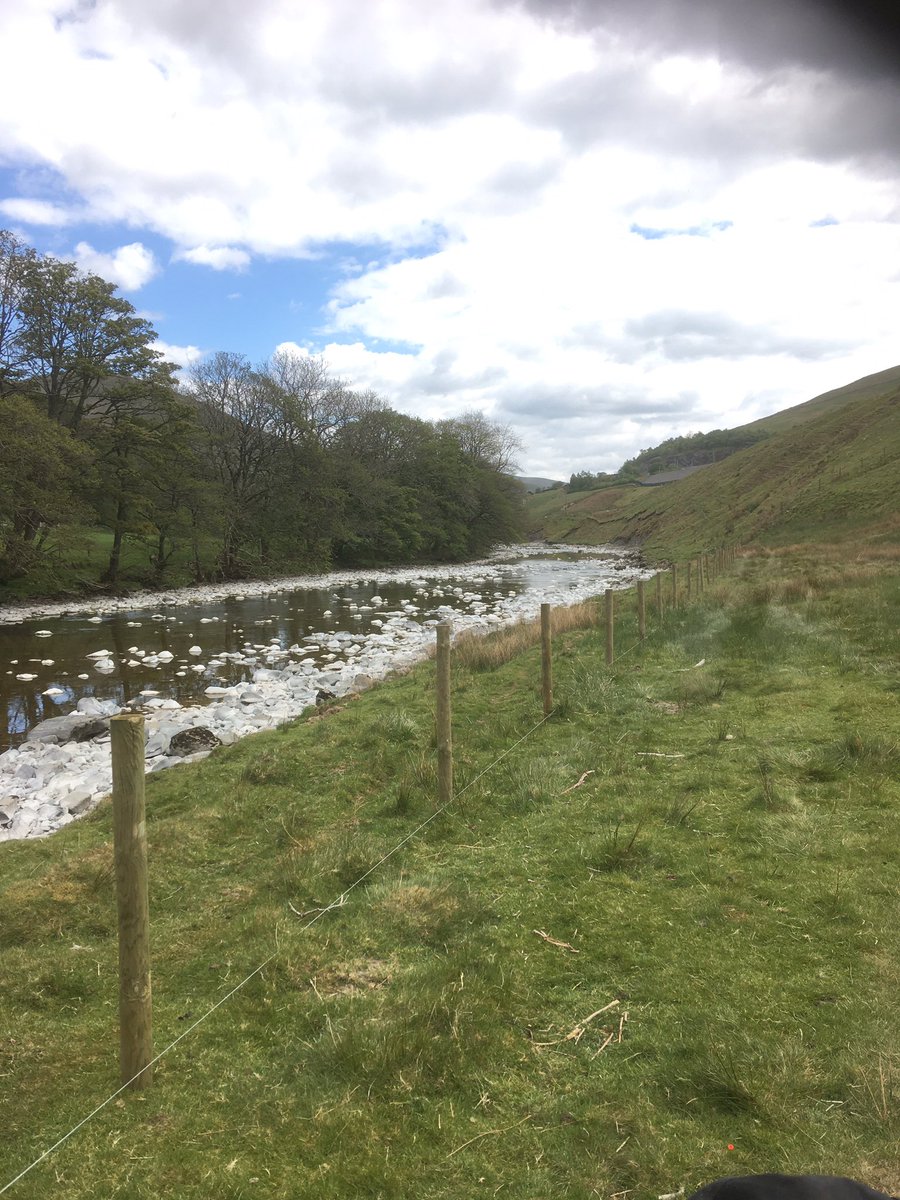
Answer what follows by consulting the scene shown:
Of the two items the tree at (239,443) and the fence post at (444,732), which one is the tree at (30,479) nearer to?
the tree at (239,443)

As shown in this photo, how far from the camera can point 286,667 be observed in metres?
18.1

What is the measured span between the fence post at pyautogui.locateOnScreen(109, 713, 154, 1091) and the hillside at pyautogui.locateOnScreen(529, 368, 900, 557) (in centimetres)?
3771

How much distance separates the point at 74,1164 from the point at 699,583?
21.9 metres

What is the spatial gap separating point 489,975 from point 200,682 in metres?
14.2

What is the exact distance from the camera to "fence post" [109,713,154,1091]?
9.70 ft

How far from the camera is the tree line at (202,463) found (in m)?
28.8

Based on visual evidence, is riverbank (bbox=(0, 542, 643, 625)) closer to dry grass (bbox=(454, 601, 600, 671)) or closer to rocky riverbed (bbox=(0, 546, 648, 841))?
rocky riverbed (bbox=(0, 546, 648, 841))

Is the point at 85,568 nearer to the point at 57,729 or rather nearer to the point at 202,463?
the point at 202,463

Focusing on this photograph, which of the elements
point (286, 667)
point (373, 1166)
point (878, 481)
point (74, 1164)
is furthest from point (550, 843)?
point (878, 481)

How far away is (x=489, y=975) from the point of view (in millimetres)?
3910

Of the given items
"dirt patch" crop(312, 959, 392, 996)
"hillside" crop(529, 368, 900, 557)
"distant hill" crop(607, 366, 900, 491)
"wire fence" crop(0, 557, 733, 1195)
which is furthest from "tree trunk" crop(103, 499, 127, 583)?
"distant hill" crop(607, 366, 900, 491)

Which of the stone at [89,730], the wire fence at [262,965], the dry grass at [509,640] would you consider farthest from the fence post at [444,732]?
the stone at [89,730]

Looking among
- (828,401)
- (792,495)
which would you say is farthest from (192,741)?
(828,401)

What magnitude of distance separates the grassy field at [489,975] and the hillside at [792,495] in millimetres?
33540
